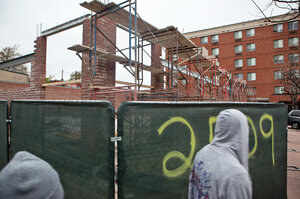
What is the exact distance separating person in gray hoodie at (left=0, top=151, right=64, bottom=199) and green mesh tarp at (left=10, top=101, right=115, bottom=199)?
0.89m

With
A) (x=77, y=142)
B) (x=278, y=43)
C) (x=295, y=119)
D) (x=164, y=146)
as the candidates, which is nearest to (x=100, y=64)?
(x=77, y=142)

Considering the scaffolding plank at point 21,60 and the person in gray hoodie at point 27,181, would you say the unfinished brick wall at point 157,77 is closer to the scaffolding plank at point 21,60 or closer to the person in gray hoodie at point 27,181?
the scaffolding plank at point 21,60

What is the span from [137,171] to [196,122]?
102 cm

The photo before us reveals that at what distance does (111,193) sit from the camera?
6.50 feet

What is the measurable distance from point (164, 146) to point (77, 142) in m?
1.00

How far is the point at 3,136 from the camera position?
3.81m

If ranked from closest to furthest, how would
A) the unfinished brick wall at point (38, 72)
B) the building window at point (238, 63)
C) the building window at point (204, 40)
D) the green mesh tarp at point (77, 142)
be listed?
the green mesh tarp at point (77, 142) → the unfinished brick wall at point (38, 72) → the building window at point (238, 63) → the building window at point (204, 40)

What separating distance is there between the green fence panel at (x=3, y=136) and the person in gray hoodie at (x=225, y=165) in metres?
3.57

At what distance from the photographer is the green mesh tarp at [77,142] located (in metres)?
2.04

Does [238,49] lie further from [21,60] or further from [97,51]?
[97,51]

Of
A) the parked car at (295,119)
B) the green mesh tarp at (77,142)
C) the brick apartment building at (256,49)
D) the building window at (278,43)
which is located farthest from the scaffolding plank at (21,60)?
the building window at (278,43)

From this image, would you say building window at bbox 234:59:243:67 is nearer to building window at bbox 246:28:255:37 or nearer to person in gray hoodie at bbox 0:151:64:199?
building window at bbox 246:28:255:37

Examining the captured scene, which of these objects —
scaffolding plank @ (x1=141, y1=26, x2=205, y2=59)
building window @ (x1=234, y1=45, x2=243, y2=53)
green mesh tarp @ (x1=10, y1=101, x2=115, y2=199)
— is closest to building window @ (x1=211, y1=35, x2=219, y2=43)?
building window @ (x1=234, y1=45, x2=243, y2=53)

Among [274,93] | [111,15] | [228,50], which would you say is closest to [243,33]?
[228,50]
